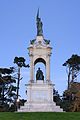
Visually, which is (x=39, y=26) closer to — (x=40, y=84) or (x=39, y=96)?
(x=40, y=84)

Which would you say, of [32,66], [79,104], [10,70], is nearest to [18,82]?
→ [10,70]

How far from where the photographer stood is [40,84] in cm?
3478

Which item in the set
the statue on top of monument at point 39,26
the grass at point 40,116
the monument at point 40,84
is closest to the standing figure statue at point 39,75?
Answer: the monument at point 40,84

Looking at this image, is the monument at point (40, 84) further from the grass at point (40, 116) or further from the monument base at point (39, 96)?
the grass at point (40, 116)

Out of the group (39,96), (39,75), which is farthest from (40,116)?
(39,75)

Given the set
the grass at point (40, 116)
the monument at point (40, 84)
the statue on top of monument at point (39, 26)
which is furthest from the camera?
the statue on top of monument at point (39, 26)

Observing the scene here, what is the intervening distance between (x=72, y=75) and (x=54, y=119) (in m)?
39.1

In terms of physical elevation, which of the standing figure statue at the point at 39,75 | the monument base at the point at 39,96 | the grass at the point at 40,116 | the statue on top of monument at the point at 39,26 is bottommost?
the grass at the point at 40,116

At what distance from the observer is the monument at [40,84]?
Answer: 33688 mm

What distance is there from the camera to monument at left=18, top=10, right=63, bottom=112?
33688mm

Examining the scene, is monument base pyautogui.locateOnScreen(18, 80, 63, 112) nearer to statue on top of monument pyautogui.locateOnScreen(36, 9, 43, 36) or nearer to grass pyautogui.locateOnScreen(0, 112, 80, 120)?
statue on top of monument pyautogui.locateOnScreen(36, 9, 43, 36)

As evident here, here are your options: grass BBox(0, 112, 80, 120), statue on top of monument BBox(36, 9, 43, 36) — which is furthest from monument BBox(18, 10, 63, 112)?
grass BBox(0, 112, 80, 120)

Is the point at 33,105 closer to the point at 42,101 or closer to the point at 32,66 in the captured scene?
the point at 42,101

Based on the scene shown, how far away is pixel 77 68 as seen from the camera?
66.1m
